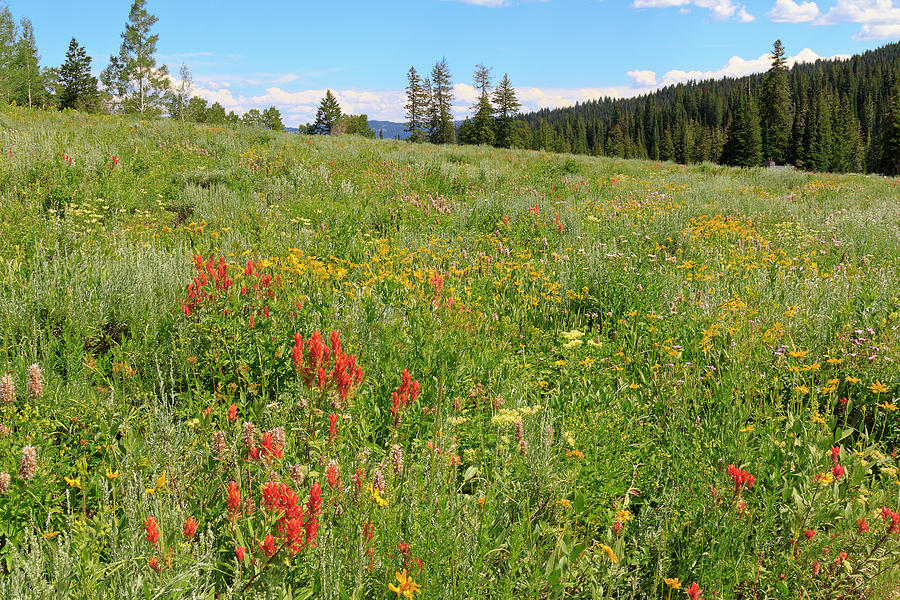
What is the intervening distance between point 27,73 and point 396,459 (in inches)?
2933

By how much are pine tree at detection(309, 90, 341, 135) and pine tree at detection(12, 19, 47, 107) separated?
3475cm

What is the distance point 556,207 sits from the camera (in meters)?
9.68

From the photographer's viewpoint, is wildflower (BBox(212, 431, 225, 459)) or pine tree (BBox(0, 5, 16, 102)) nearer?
wildflower (BBox(212, 431, 225, 459))

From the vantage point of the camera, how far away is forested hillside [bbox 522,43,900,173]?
6556 cm

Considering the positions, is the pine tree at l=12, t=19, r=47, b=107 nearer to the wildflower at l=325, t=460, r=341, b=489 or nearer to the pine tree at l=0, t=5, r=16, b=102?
the pine tree at l=0, t=5, r=16, b=102

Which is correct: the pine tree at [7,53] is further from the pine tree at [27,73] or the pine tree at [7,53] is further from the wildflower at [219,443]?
the wildflower at [219,443]

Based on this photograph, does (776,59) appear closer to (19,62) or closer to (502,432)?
(502,432)

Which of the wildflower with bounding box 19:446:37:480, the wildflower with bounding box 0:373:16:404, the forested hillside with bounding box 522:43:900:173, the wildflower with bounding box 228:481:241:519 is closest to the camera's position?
the wildflower with bounding box 228:481:241:519

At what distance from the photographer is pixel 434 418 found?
2.96 metres

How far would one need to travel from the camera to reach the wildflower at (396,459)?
2.29 meters

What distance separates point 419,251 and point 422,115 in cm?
7479

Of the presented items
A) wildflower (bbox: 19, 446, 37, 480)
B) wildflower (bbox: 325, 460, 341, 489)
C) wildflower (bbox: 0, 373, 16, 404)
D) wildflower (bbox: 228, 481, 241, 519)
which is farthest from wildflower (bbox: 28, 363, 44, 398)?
wildflower (bbox: 325, 460, 341, 489)

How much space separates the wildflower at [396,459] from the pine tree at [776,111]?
7179 cm

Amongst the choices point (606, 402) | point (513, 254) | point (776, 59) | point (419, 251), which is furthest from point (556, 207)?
point (776, 59)
